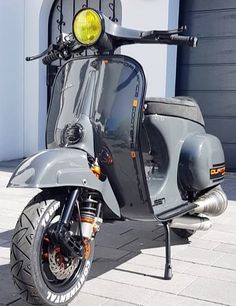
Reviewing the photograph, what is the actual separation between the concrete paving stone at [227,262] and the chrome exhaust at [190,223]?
0.26 m

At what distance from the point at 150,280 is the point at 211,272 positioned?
0.46 metres

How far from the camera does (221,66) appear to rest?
774cm

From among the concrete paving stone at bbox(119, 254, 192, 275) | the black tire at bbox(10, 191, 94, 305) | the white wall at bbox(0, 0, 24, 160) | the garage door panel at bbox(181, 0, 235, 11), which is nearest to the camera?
the black tire at bbox(10, 191, 94, 305)

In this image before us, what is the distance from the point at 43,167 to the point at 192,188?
1501 millimetres

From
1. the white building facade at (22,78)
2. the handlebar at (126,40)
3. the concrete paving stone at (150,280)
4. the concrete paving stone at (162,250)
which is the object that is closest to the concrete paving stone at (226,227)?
the concrete paving stone at (162,250)

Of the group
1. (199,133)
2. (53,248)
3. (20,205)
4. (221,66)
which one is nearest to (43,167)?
(53,248)

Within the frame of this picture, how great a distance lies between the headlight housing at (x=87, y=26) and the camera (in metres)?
2.82

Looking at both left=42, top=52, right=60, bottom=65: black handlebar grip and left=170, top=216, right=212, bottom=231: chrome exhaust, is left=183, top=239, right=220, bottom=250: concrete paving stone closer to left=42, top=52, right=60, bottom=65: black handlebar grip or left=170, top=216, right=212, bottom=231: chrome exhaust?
left=170, top=216, right=212, bottom=231: chrome exhaust

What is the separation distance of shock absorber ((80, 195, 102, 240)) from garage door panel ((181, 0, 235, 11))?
5619 mm

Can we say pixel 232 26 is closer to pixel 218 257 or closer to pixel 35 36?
pixel 35 36

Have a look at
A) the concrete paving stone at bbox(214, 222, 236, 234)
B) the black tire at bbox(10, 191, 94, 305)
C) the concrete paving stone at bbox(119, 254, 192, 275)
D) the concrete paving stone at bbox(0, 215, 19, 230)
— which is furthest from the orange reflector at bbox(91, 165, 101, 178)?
the concrete paving stone at bbox(214, 222, 236, 234)

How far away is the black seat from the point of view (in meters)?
3.52

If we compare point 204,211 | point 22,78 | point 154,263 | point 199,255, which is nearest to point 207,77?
point 22,78

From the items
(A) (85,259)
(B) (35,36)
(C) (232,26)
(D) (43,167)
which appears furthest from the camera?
(B) (35,36)
